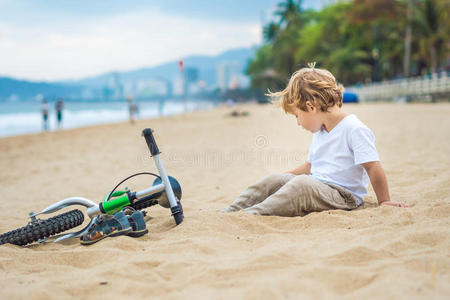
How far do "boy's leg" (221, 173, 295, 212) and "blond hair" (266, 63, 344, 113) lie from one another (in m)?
0.55

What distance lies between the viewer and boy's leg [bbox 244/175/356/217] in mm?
2639

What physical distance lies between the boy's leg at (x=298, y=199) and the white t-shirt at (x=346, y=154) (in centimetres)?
14

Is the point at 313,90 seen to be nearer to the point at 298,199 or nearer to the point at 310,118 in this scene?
the point at 310,118

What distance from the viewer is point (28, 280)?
189 centimetres

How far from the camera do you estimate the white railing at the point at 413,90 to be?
768 inches

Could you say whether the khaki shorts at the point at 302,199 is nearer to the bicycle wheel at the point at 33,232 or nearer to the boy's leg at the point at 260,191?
the boy's leg at the point at 260,191

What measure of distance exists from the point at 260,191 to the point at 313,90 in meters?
0.82

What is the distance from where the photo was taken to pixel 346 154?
8.79 feet

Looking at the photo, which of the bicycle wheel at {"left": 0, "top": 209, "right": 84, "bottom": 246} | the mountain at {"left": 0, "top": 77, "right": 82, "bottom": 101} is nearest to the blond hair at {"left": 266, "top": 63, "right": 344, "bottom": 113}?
the bicycle wheel at {"left": 0, "top": 209, "right": 84, "bottom": 246}

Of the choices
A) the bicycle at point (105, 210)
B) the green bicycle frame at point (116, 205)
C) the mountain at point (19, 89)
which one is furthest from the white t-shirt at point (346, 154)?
the mountain at point (19, 89)

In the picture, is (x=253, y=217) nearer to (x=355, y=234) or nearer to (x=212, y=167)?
(x=355, y=234)

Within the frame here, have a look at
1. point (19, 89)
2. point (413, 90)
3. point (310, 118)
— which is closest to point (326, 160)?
point (310, 118)

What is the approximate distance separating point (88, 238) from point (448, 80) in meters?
20.9

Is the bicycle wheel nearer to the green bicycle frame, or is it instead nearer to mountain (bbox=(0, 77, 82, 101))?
the green bicycle frame
